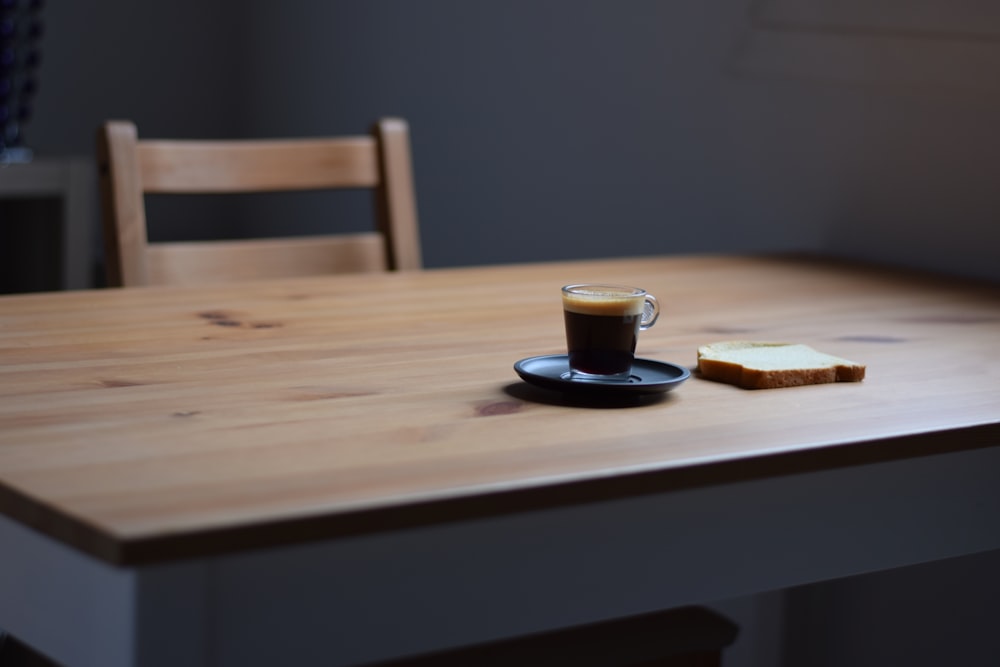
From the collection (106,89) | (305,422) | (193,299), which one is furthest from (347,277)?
(106,89)

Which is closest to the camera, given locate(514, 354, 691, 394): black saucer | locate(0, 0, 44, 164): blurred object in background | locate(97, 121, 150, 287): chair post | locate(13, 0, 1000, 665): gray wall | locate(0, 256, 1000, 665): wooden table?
locate(0, 256, 1000, 665): wooden table

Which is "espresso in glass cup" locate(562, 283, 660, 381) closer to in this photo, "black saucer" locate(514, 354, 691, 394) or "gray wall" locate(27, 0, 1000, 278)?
"black saucer" locate(514, 354, 691, 394)

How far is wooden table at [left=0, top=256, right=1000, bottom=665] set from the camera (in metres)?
0.63

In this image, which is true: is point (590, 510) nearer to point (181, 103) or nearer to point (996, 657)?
point (996, 657)

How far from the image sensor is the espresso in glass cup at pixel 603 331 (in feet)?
3.03

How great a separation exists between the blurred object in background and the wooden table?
176cm

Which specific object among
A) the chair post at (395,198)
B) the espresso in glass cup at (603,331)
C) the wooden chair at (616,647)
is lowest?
the wooden chair at (616,647)

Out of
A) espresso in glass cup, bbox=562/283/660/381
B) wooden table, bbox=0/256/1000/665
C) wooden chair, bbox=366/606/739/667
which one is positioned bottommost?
wooden chair, bbox=366/606/739/667

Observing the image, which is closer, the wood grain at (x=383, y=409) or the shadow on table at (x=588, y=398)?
the wood grain at (x=383, y=409)

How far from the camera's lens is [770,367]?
978 mm

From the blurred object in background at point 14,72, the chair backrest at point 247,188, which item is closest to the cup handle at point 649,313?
the chair backrest at point 247,188

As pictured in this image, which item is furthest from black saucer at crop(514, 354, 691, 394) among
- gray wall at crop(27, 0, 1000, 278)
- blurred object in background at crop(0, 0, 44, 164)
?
blurred object in background at crop(0, 0, 44, 164)

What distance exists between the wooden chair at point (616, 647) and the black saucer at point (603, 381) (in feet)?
0.91

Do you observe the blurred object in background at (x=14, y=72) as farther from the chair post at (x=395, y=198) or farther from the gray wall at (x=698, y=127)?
the chair post at (x=395, y=198)
